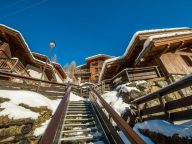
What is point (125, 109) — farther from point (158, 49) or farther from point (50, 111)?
point (158, 49)

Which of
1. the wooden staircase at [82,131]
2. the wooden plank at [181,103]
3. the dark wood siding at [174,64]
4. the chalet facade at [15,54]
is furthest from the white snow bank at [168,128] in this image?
the chalet facade at [15,54]

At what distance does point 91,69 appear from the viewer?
Result: 3728 centimetres

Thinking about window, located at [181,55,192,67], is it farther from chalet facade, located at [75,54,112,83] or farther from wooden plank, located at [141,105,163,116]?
chalet facade, located at [75,54,112,83]

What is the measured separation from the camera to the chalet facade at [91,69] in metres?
36.5

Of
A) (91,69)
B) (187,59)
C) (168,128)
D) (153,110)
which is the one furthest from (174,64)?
(91,69)

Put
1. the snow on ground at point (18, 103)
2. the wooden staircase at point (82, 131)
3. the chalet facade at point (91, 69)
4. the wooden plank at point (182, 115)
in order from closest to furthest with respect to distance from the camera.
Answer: the wooden plank at point (182, 115), the wooden staircase at point (82, 131), the snow on ground at point (18, 103), the chalet facade at point (91, 69)

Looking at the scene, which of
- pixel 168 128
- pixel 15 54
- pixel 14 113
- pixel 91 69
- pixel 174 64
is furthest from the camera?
pixel 91 69

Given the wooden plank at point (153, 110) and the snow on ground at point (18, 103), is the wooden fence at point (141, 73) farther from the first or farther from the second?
the snow on ground at point (18, 103)

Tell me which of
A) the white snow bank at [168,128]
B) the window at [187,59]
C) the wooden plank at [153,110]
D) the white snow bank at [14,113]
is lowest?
the white snow bank at [168,128]

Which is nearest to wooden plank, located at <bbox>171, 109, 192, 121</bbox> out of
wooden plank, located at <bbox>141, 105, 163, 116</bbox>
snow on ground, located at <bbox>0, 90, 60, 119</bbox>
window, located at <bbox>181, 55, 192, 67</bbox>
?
wooden plank, located at <bbox>141, 105, 163, 116</bbox>

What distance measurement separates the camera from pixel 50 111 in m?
7.73

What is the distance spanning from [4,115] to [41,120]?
4.94 feet

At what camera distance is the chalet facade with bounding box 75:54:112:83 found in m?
36.5

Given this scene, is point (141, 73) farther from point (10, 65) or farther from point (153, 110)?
point (10, 65)
